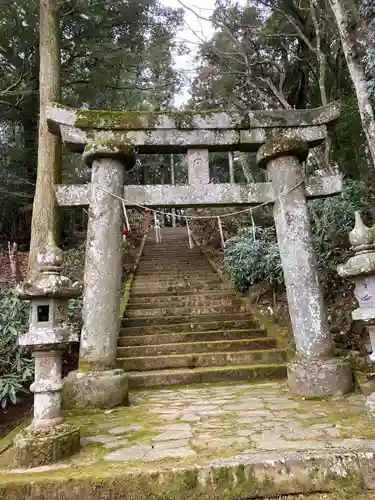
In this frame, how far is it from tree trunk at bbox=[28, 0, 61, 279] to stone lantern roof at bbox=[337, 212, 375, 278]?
5.63m

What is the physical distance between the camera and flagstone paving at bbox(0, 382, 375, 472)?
3.05 metres

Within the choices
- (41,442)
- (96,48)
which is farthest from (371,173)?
(41,442)

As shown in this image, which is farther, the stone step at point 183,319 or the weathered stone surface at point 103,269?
the stone step at point 183,319

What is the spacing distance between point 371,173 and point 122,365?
751 cm

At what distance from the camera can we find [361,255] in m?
3.80

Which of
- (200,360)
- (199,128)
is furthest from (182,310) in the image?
(199,128)

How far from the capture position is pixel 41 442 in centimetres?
303

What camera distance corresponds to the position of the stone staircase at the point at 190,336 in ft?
19.3

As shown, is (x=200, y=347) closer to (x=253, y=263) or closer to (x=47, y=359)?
(x=253, y=263)

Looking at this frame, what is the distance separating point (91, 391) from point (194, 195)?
2.81 metres

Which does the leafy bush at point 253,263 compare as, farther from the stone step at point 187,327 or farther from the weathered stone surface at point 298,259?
the weathered stone surface at point 298,259

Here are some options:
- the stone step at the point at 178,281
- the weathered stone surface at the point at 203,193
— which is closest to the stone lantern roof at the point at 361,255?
the weathered stone surface at the point at 203,193

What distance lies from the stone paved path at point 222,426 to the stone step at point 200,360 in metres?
0.93

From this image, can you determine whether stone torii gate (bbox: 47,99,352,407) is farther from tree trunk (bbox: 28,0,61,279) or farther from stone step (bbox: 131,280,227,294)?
stone step (bbox: 131,280,227,294)
